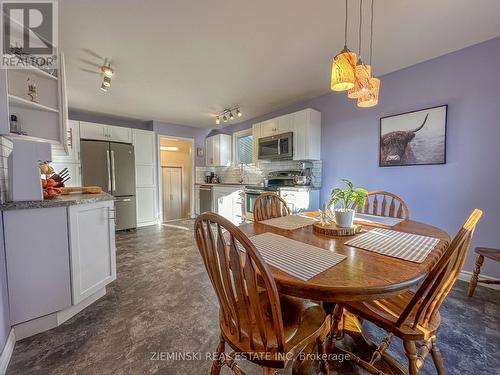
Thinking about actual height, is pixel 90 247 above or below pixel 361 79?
below

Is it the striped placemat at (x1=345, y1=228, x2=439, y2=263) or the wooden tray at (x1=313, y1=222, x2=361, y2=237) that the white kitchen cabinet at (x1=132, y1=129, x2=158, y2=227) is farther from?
the striped placemat at (x1=345, y1=228, x2=439, y2=263)

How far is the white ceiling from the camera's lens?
1608mm

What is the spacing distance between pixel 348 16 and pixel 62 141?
2.77m

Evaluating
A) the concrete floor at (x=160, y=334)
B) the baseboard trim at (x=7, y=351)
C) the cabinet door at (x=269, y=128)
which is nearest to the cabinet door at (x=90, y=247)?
the concrete floor at (x=160, y=334)

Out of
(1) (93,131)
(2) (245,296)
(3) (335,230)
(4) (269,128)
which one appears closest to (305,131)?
(4) (269,128)

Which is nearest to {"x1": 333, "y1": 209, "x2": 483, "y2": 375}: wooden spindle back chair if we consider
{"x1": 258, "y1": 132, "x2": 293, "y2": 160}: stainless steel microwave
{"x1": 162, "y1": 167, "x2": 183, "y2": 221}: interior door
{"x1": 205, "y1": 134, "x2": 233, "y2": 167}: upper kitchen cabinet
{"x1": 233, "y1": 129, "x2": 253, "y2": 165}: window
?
{"x1": 258, "y1": 132, "x2": 293, "y2": 160}: stainless steel microwave

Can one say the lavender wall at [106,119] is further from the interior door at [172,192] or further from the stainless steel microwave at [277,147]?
the stainless steel microwave at [277,147]

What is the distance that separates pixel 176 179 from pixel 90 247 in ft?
14.1

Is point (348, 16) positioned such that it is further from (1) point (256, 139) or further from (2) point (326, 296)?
(1) point (256, 139)

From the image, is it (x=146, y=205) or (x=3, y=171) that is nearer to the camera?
(x=3, y=171)

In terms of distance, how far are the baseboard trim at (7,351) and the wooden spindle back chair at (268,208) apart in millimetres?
1683

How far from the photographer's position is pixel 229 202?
14.6 feet

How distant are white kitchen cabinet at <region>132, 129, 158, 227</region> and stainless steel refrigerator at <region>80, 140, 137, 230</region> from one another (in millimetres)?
256

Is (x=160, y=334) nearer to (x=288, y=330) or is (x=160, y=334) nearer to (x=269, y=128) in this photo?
(x=288, y=330)
